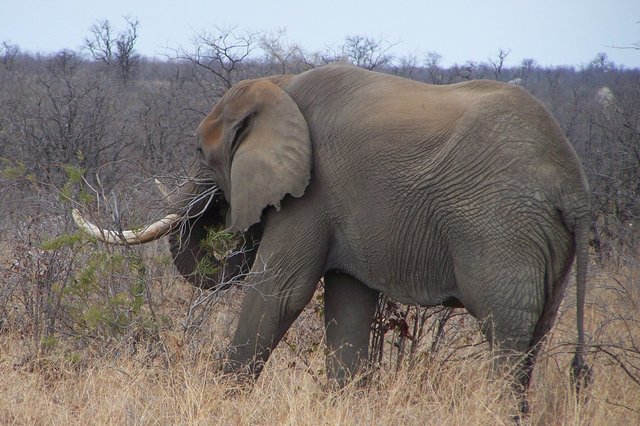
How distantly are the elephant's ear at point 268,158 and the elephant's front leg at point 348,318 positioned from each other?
22.6 inches

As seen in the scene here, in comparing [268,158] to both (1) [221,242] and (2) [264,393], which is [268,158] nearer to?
(1) [221,242]

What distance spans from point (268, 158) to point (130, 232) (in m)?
0.91

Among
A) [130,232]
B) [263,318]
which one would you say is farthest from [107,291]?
[263,318]

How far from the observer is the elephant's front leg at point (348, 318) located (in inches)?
199

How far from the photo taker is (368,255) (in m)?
4.63

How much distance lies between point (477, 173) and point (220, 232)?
1519mm

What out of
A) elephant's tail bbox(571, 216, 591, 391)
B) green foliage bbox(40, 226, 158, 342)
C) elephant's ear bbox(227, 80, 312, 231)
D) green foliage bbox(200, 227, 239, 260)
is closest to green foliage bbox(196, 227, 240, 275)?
green foliage bbox(200, 227, 239, 260)

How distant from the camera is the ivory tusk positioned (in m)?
5.12

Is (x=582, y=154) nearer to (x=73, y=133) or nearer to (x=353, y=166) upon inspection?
(x=73, y=133)

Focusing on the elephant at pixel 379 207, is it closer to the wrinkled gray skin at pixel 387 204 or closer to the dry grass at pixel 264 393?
the wrinkled gray skin at pixel 387 204

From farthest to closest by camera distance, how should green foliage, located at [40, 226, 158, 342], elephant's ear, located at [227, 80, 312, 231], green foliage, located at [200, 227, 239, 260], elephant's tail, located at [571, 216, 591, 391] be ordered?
green foliage, located at [200, 227, 239, 260]
green foliage, located at [40, 226, 158, 342]
elephant's ear, located at [227, 80, 312, 231]
elephant's tail, located at [571, 216, 591, 391]

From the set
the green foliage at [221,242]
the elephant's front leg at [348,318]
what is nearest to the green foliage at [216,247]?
the green foliage at [221,242]

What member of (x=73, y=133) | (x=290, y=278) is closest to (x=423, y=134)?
(x=290, y=278)

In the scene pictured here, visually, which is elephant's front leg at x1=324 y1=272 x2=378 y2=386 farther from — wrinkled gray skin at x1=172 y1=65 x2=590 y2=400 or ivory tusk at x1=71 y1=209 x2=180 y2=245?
ivory tusk at x1=71 y1=209 x2=180 y2=245
